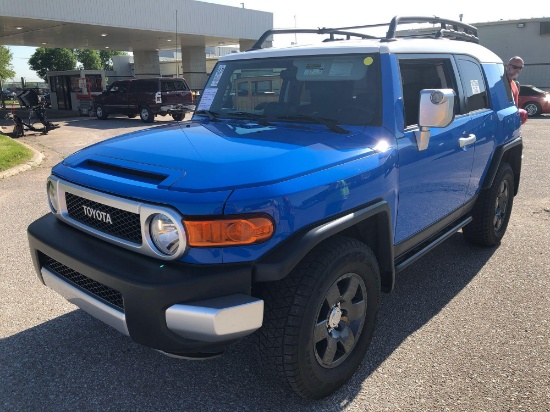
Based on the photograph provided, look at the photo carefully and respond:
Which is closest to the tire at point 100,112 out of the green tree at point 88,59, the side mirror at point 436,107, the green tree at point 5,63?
the side mirror at point 436,107

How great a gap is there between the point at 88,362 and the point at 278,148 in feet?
5.89

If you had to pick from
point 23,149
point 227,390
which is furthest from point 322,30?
point 23,149

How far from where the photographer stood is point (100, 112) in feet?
71.8

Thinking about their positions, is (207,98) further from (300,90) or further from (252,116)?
(300,90)

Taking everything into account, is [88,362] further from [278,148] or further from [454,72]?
[454,72]

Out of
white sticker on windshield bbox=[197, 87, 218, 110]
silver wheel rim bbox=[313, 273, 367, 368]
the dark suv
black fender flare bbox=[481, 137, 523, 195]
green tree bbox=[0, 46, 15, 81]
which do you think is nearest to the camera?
silver wheel rim bbox=[313, 273, 367, 368]

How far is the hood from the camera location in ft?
7.63

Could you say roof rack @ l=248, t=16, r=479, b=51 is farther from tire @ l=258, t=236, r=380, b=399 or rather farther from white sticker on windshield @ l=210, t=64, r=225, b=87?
tire @ l=258, t=236, r=380, b=399

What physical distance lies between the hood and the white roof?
59 cm

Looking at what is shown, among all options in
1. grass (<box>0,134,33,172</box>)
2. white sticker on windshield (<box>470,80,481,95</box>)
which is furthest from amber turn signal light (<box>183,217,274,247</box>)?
grass (<box>0,134,33,172</box>)

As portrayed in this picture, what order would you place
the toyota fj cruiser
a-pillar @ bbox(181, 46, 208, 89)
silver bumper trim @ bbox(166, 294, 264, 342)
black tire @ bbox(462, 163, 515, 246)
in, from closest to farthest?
silver bumper trim @ bbox(166, 294, 264, 342) → the toyota fj cruiser → black tire @ bbox(462, 163, 515, 246) → a-pillar @ bbox(181, 46, 208, 89)

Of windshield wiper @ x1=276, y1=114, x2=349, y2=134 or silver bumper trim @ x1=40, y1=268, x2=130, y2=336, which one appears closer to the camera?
silver bumper trim @ x1=40, y1=268, x2=130, y2=336

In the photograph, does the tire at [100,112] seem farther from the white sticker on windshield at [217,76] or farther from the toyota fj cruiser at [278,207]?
the toyota fj cruiser at [278,207]

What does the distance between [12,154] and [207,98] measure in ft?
25.3
